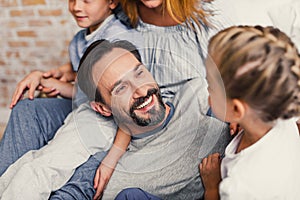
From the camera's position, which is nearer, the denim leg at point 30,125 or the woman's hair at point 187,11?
the woman's hair at point 187,11

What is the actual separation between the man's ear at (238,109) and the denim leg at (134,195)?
33cm

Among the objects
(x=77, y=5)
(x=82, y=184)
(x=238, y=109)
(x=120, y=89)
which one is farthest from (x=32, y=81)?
(x=238, y=109)

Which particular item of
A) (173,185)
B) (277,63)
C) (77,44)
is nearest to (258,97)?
(277,63)

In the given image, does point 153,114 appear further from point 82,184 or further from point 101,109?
point 82,184

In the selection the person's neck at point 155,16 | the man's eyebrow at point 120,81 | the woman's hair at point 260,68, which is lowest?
the man's eyebrow at point 120,81

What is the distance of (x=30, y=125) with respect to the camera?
1.49 metres

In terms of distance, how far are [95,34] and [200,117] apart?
0.49 metres

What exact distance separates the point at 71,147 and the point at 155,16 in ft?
1.46

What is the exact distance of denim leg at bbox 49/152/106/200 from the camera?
1.24 meters

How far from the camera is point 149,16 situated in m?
1.39

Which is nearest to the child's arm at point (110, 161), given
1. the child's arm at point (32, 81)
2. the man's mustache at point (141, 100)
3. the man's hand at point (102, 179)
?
the man's hand at point (102, 179)

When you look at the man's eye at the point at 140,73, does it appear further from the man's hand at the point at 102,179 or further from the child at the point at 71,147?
the man's hand at the point at 102,179

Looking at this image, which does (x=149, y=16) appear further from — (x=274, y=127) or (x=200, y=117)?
(x=274, y=127)

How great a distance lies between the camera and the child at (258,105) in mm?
854
